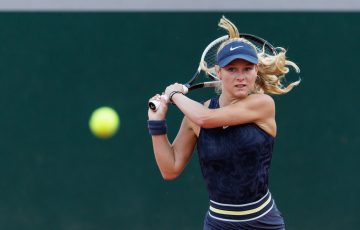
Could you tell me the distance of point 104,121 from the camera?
511 cm

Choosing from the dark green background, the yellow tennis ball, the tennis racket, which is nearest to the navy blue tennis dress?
the tennis racket

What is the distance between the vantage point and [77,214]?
5.89m

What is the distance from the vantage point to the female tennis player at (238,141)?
3.41 m

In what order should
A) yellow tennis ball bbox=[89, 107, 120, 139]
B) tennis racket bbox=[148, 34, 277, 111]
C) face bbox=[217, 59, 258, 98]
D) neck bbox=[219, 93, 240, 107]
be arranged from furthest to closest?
yellow tennis ball bbox=[89, 107, 120, 139] < tennis racket bbox=[148, 34, 277, 111] < neck bbox=[219, 93, 240, 107] < face bbox=[217, 59, 258, 98]

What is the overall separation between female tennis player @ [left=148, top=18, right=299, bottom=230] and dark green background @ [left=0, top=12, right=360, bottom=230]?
225cm

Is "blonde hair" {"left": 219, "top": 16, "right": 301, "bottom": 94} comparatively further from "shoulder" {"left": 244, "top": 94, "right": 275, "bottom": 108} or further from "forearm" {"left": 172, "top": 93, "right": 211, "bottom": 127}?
"forearm" {"left": 172, "top": 93, "right": 211, "bottom": 127}

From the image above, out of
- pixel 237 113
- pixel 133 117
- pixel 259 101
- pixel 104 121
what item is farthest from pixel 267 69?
pixel 133 117

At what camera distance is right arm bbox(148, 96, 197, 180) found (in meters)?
3.62

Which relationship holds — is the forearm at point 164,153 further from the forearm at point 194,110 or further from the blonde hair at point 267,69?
the blonde hair at point 267,69

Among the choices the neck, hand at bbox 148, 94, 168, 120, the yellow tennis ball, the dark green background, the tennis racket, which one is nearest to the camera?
the neck

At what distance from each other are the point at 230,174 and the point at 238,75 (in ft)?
1.42

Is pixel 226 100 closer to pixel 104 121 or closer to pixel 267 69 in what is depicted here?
pixel 267 69

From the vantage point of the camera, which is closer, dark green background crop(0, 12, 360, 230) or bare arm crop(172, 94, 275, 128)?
bare arm crop(172, 94, 275, 128)

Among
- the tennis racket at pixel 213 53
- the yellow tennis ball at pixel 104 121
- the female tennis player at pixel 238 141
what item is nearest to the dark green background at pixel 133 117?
the yellow tennis ball at pixel 104 121
